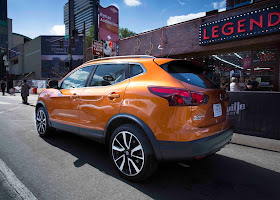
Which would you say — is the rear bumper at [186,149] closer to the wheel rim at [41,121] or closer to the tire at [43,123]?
the tire at [43,123]

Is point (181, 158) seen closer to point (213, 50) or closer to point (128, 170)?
point (128, 170)

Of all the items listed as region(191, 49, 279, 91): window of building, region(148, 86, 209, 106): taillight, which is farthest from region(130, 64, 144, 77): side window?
region(191, 49, 279, 91): window of building

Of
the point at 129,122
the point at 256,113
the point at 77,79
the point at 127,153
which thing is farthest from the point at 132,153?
the point at 256,113

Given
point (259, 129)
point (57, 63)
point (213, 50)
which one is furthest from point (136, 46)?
point (57, 63)

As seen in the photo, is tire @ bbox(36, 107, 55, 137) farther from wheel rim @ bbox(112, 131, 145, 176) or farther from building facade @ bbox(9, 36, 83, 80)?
building facade @ bbox(9, 36, 83, 80)

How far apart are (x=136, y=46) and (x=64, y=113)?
11121 millimetres

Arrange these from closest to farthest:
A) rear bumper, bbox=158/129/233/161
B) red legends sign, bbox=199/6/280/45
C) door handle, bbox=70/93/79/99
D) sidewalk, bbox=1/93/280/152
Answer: rear bumper, bbox=158/129/233/161
door handle, bbox=70/93/79/99
sidewalk, bbox=1/93/280/152
red legends sign, bbox=199/6/280/45

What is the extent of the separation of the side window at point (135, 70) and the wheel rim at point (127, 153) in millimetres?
887

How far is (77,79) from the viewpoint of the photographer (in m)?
3.90

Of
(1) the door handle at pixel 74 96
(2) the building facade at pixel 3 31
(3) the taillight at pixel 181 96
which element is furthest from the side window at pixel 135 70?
(2) the building facade at pixel 3 31

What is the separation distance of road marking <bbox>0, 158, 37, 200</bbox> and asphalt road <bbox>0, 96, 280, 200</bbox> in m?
0.05

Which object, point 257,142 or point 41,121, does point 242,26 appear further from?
point 41,121

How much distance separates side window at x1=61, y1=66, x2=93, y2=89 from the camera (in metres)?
3.71

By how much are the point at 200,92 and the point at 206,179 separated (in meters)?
1.31
